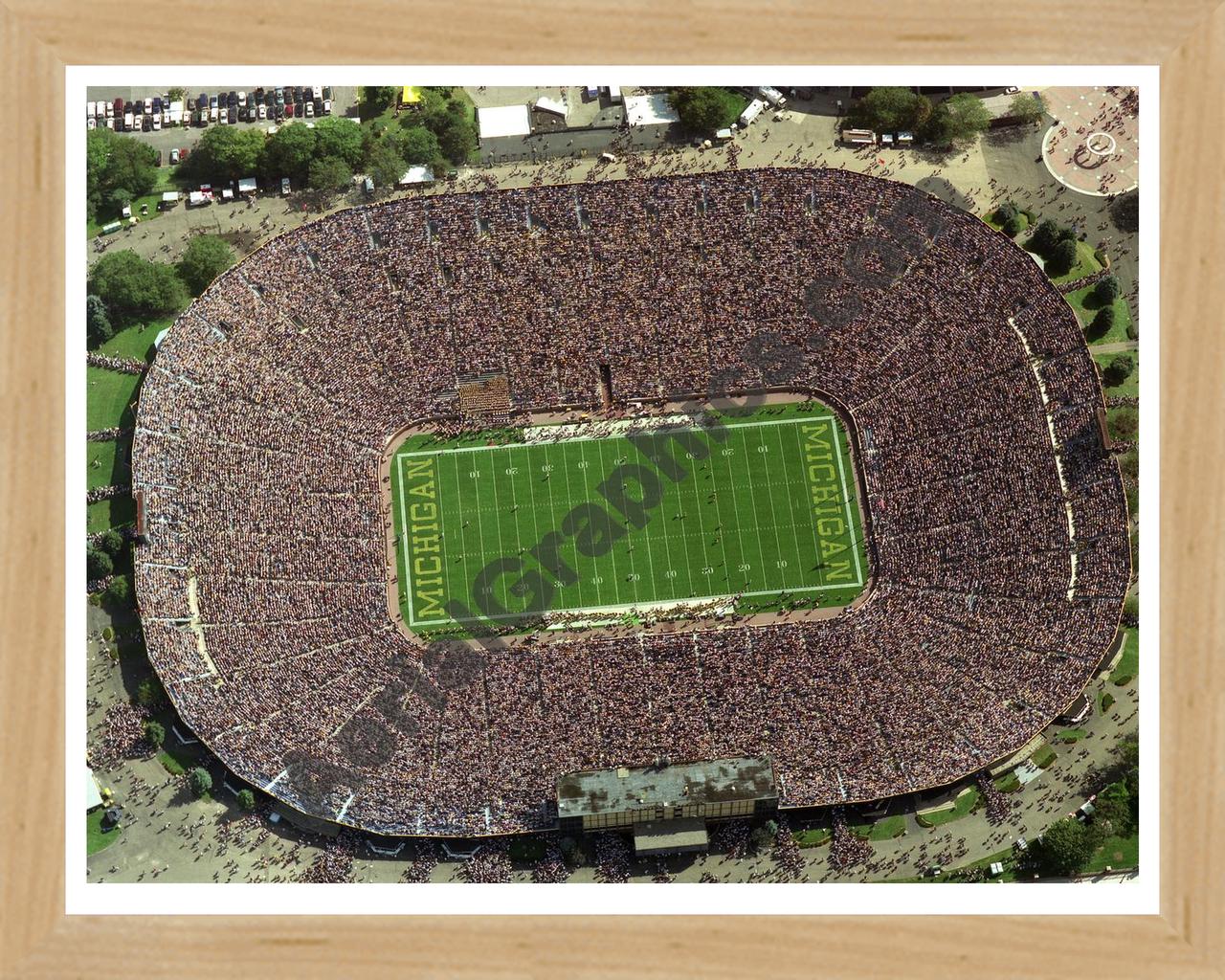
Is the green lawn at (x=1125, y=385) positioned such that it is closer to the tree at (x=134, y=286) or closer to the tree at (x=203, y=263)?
the tree at (x=203, y=263)

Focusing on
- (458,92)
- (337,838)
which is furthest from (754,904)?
(458,92)

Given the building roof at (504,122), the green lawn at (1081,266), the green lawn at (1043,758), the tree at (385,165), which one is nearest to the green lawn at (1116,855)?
the green lawn at (1043,758)

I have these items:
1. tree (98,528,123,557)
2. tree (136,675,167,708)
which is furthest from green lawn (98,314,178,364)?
tree (136,675,167,708)

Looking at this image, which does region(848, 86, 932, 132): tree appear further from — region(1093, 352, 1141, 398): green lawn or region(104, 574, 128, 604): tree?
region(104, 574, 128, 604): tree

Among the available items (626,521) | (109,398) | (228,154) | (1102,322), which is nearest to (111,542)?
(109,398)

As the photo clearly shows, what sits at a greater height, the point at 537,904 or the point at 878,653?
A: the point at 878,653

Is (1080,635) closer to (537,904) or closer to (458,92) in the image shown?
(537,904)
